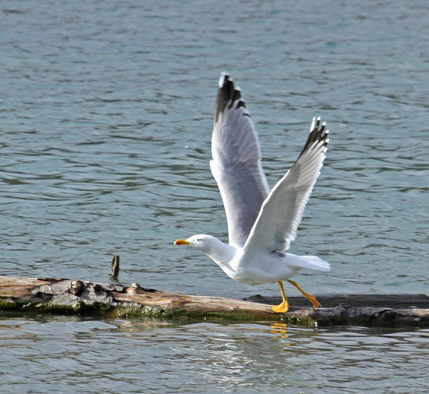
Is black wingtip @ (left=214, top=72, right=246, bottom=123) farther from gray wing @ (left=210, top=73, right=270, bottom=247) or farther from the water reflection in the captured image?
the water reflection

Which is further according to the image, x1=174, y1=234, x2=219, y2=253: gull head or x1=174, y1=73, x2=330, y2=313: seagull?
x1=174, y1=234, x2=219, y2=253: gull head

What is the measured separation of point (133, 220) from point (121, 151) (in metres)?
3.79

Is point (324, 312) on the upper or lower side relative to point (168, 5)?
lower

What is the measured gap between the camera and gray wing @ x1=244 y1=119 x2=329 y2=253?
6.77m

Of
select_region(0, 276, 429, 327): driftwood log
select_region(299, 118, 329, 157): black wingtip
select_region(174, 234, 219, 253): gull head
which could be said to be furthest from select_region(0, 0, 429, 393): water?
select_region(299, 118, 329, 157): black wingtip

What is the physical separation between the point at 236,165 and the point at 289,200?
5.16 feet

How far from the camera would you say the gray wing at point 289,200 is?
6773mm

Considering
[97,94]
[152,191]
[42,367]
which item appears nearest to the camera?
[42,367]

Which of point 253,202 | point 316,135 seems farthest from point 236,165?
point 316,135

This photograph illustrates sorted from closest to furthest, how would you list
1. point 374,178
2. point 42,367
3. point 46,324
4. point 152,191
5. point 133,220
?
point 42,367 < point 46,324 < point 133,220 < point 152,191 < point 374,178

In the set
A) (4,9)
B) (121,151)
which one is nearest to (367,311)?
(121,151)

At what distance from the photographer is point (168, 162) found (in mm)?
14336

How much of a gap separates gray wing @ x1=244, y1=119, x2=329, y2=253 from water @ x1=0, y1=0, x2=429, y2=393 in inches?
32.1

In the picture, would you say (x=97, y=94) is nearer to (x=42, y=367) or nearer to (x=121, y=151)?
(x=121, y=151)
